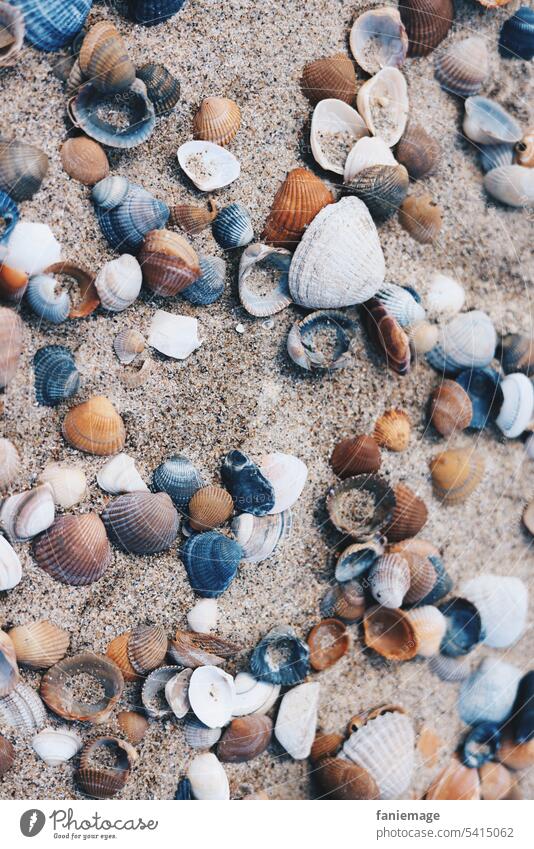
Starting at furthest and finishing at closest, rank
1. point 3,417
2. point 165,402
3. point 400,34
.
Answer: point 400,34
point 165,402
point 3,417

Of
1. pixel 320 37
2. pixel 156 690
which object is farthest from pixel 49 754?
pixel 320 37

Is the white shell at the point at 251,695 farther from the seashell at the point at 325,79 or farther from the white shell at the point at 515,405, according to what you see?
the seashell at the point at 325,79

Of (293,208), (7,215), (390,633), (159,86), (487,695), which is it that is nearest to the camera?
(7,215)

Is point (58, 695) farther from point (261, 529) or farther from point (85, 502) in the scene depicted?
point (261, 529)

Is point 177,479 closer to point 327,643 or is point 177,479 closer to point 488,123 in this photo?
point 327,643

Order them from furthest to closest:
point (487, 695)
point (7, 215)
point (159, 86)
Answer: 1. point (487, 695)
2. point (159, 86)
3. point (7, 215)

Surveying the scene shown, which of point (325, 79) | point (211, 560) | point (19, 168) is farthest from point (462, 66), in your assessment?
point (211, 560)

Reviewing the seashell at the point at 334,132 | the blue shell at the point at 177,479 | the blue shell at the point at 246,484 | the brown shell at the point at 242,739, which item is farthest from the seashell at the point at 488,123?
the brown shell at the point at 242,739
